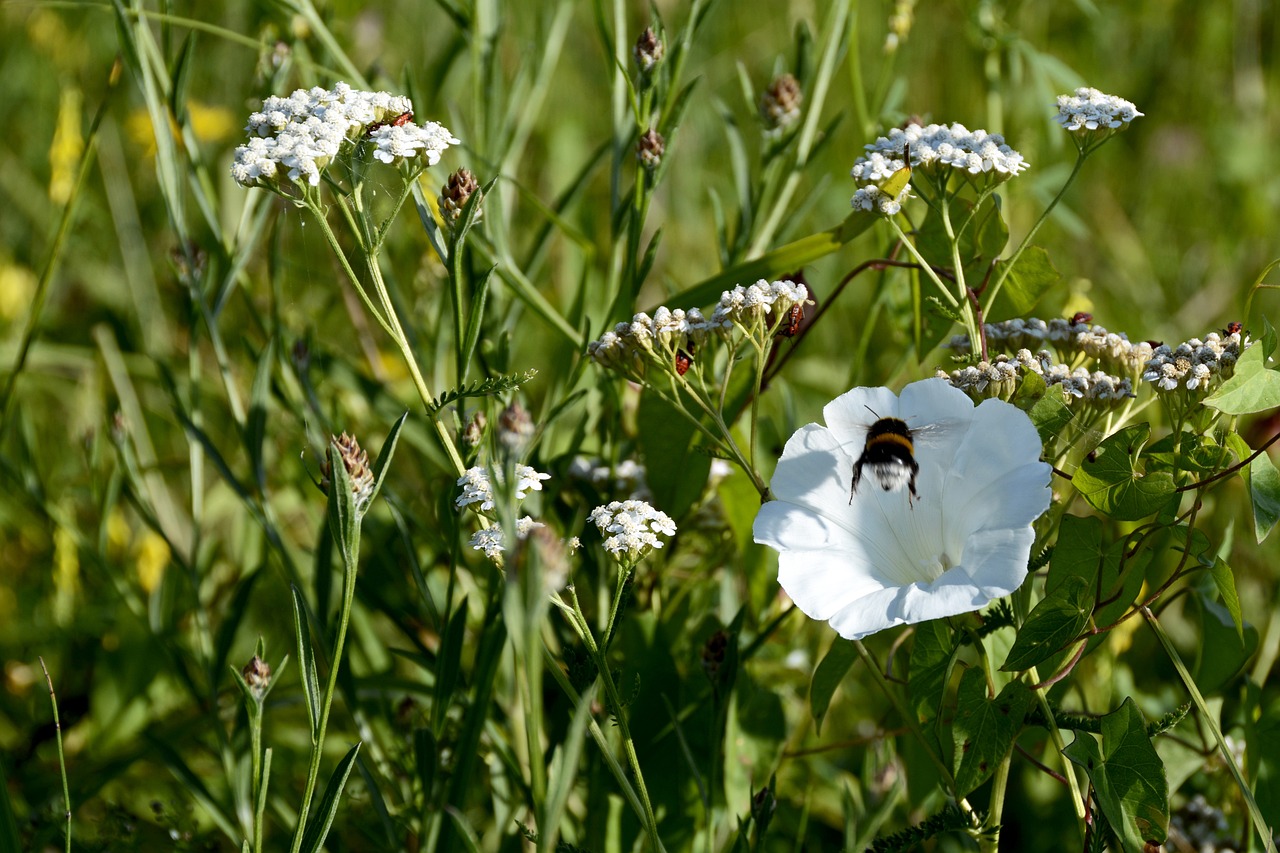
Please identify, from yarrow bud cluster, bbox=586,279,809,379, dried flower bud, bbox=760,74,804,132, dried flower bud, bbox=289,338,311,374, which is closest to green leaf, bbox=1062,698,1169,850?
yarrow bud cluster, bbox=586,279,809,379

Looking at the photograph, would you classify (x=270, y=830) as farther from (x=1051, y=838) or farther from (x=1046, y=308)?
(x=1046, y=308)

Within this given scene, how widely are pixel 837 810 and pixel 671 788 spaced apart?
57 cm

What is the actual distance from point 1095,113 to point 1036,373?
315 millimetres

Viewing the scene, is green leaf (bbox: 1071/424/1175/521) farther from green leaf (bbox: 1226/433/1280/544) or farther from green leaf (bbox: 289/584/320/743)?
green leaf (bbox: 289/584/320/743)

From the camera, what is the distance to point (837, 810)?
6.77ft

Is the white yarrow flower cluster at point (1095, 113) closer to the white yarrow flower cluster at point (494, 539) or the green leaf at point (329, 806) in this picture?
the white yarrow flower cluster at point (494, 539)

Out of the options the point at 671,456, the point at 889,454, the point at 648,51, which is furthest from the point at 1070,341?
the point at 648,51

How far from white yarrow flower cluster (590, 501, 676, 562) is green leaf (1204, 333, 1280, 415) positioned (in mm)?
572

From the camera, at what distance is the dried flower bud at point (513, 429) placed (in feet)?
2.84

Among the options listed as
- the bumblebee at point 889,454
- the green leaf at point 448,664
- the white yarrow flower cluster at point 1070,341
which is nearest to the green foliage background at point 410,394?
the green leaf at point 448,664

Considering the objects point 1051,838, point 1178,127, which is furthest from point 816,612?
point 1178,127

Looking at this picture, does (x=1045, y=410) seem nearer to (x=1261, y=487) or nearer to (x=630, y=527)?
(x=1261, y=487)

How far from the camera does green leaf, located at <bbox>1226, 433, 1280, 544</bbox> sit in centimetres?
122

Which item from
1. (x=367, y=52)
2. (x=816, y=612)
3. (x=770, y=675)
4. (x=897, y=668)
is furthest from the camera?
(x=367, y=52)
